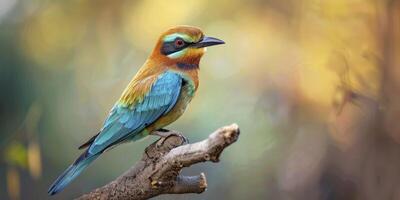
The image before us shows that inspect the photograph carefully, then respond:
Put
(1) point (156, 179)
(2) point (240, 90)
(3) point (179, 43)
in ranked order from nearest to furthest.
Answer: (1) point (156, 179)
(3) point (179, 43)
(2) point (240, 90)

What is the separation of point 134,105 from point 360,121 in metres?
1.35

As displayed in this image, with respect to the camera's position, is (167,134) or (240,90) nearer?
(167,134)

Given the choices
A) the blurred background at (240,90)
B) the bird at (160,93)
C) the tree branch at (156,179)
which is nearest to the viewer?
the tree branch at (156,179)

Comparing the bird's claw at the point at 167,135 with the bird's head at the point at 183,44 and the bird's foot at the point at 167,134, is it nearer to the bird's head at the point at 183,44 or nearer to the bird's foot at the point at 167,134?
the bird's foot at the point at 167,134

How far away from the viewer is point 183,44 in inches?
71.6

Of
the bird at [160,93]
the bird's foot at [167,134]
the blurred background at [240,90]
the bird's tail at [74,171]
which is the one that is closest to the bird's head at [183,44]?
the bird at [160,93]

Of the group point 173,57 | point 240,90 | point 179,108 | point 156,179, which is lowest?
point 240,90

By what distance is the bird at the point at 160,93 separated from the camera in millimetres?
1808

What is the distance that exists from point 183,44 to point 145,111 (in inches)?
7.5

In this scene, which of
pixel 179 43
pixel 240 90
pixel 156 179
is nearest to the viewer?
pixel 156 179

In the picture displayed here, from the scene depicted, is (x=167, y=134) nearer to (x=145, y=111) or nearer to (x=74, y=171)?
(x=145, y=111)

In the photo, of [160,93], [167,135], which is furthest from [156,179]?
[160,93]

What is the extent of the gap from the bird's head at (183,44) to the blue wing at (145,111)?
0.05 m

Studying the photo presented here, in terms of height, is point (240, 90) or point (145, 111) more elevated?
point (145, 111)
